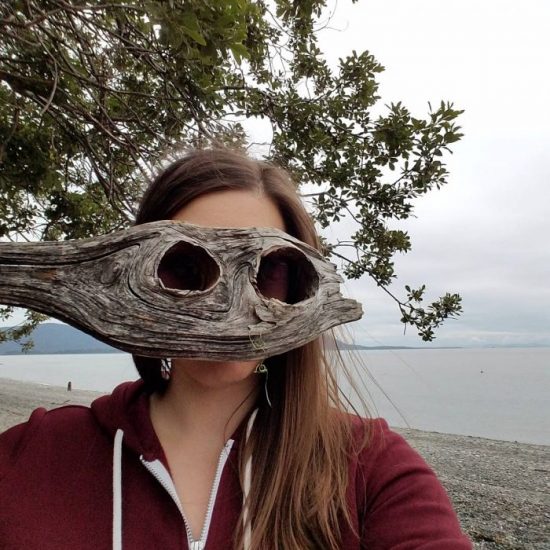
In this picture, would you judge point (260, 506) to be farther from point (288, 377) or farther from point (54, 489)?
point (54, 489)

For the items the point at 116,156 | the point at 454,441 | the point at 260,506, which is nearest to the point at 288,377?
the point at 260,506

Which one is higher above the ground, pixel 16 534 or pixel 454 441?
pixel 16 534

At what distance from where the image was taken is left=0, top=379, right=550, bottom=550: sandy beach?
7539 mm

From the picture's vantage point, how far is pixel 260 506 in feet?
4.37

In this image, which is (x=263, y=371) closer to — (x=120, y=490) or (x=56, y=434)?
(x=120, y=490)

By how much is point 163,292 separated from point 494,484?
41.4 ft

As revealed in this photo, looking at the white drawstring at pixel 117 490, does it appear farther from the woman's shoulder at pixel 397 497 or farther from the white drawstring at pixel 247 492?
the woman's shoulder at pixel 397 497

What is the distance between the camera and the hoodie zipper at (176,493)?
1312 mm

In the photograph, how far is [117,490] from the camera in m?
1.41

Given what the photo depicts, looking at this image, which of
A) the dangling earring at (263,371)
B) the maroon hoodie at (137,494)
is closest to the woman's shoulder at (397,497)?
the maroon hoodie at (137,494)

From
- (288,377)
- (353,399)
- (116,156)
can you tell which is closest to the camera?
(288,377)

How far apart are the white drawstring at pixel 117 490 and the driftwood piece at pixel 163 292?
23.2 inches

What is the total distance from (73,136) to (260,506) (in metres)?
3.15

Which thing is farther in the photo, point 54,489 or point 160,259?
point 54,489
